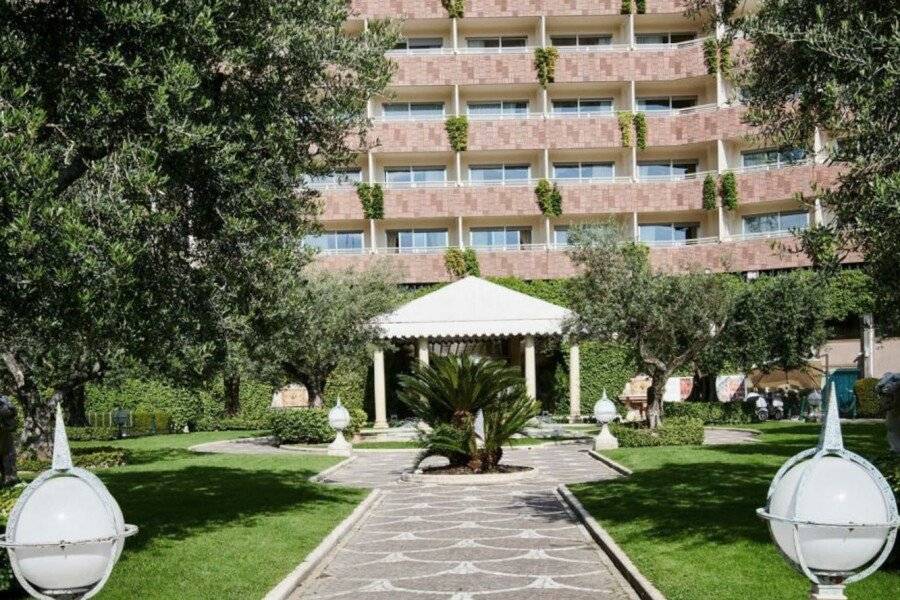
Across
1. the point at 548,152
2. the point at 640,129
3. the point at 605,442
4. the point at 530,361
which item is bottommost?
the point at 605,442

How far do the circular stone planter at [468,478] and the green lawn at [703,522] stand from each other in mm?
1883

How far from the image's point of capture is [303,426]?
28.7m

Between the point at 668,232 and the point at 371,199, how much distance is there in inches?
576

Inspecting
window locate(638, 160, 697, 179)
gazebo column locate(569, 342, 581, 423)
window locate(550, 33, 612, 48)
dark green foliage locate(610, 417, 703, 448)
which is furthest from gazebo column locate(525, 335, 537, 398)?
window locate(550, 33, 612, 48)

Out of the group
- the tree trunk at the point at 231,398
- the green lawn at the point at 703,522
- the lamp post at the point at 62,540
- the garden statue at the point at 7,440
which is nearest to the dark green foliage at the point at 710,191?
the tree trunk at the point at 231,398

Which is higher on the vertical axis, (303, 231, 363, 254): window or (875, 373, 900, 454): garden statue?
(303, 231, 363, 254): window

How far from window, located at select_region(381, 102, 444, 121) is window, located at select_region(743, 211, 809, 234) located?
52.5 feet

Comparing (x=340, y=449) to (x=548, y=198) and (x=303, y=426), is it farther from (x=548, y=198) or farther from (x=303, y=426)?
(x=548, y=198)

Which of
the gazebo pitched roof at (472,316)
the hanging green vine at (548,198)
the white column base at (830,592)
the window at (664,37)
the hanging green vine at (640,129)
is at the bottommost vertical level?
the white column base at (830,592)

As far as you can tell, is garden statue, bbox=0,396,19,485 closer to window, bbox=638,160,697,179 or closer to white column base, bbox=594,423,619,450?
white column base, bbox=594,423,619,450

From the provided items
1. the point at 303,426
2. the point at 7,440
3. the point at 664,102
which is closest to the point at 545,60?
the point at 664,102

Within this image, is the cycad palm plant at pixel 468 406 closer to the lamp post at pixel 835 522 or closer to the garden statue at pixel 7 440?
the garden statue at pixel 7 440

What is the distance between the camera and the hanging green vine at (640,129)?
46.7 m

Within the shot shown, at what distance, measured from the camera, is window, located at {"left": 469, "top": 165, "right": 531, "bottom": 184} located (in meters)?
48.1
